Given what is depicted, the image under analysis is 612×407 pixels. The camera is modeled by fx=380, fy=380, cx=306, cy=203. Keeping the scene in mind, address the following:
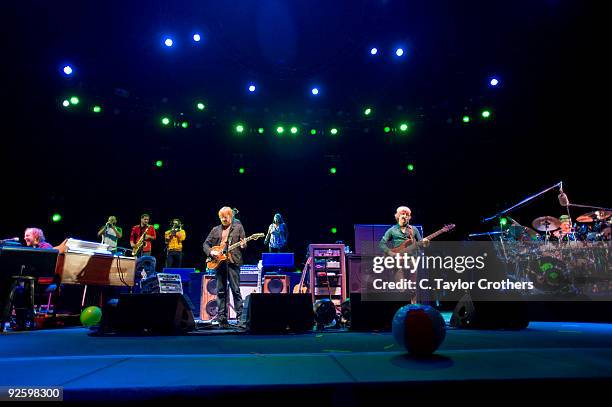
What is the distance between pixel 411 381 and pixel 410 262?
5.25m

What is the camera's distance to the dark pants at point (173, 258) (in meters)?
11.5

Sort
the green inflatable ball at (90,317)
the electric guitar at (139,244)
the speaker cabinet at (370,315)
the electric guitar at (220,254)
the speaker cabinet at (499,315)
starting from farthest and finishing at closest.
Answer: the electric guitar at (139,244) < the green inflatable ball at (90,317) < the electric guitar at (220,254) < the speaker cabinet at (499,315) < the speaker cabinet at (370,315)

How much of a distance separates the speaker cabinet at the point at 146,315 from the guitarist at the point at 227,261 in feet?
3.88

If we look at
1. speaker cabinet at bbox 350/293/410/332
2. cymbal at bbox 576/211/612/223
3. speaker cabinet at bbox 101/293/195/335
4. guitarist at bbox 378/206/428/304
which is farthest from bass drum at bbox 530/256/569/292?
speaker cabinet at bbox 101/293/195/335

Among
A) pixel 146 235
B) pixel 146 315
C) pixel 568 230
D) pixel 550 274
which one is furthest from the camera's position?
pixel 146 235

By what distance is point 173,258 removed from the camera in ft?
38.2

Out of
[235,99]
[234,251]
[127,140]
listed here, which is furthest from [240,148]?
[234,251]

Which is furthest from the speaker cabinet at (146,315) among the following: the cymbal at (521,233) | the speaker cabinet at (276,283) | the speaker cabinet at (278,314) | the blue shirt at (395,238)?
the cymbal at (521,233)

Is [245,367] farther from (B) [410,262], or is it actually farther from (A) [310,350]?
(B) [410,262]

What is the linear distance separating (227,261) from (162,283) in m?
2.88

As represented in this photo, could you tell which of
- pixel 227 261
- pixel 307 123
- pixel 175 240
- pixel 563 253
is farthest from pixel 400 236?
pixel 175 240

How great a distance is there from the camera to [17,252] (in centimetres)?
600

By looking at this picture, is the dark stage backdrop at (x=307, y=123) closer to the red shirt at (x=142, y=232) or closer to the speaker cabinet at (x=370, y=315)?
the red shirt at (x=142, y=232)

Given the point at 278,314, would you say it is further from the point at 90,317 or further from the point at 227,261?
the point at 90,317
